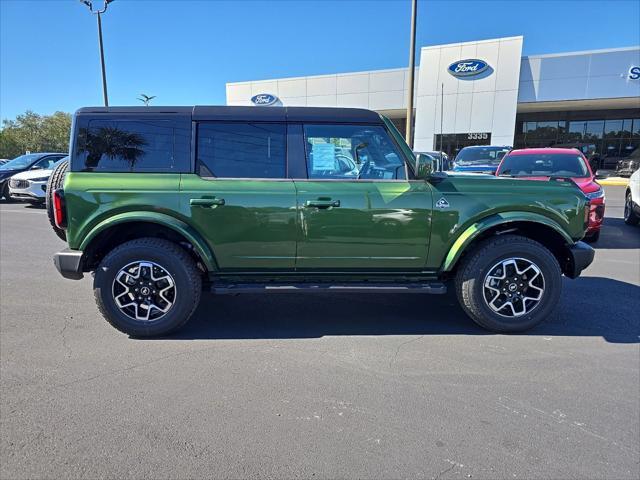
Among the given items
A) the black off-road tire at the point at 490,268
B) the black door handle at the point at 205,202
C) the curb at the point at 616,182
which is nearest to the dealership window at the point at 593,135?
the curb at the point at 616,182

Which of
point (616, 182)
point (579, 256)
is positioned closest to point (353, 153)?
point (579, 256)

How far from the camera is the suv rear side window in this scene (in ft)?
11.4

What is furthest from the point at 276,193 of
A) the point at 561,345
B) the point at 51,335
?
the point at 561,345

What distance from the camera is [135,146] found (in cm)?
349

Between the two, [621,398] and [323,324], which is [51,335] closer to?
[323,324]

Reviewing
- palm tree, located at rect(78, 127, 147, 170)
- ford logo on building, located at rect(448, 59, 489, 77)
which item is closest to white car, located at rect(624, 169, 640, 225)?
palm tree, located at rect(78, 127, 147, 170)

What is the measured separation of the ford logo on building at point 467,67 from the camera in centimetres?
2492

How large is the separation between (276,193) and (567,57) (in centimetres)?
2770

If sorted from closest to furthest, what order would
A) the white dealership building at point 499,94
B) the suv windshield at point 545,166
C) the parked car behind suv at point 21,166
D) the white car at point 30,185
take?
the suv windshield at point 545,166 → the white car at point 30,185 → the parked car behind suv at point 21,166 → the white dealership building at point 499,94

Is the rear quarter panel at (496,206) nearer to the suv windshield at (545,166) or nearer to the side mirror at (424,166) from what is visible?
the side mirror at (424,166)

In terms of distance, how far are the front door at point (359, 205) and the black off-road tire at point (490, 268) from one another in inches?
18.5

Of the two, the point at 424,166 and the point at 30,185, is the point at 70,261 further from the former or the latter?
the point at 30,185

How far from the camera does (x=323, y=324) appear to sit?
12.7ft

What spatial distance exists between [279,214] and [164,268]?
1111 mm
